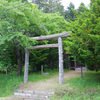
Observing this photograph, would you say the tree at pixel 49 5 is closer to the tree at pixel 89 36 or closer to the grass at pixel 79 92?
the tree at pixel 89 36

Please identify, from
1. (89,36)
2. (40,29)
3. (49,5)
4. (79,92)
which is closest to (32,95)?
(79,92)

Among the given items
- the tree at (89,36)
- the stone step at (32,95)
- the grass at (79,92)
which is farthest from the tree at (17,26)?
the grass at (79,92)

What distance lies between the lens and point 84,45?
6.23 meters

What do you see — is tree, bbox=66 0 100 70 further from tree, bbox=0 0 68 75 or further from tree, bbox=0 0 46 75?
tree, bbox=0 0 46 75

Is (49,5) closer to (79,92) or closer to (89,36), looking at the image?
(89,36)

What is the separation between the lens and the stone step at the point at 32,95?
694cm

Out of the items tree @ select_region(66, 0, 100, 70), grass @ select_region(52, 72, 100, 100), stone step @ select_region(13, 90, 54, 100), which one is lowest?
stone step @ select_region(13, 90, 54, 100)

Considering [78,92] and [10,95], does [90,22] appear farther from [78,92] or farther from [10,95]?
[10,95]

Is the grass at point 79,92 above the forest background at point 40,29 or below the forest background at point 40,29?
below

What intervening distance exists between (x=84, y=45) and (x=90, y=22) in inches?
47.9

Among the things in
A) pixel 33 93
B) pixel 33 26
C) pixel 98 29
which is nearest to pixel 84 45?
pixel 98 29

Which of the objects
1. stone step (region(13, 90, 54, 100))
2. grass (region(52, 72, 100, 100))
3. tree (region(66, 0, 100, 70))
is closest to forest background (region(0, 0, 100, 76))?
tree (region(66, 0, 100, 70))

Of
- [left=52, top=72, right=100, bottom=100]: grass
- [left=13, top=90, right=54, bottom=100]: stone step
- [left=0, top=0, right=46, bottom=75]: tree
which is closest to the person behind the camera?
[left=52, top=72, right=100, bottom=100]: grass

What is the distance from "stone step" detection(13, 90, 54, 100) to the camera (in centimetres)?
694
